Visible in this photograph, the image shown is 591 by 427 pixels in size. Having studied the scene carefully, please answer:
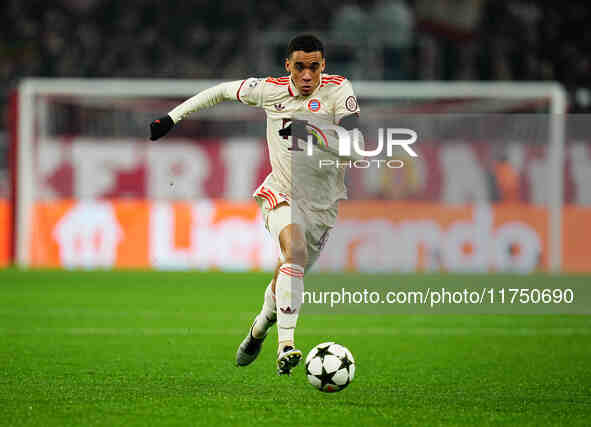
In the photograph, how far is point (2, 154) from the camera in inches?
591

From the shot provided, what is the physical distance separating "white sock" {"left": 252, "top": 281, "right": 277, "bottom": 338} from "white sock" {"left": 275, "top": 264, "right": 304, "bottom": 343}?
10.6 inches

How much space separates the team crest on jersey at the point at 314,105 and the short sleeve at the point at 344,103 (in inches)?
4.1

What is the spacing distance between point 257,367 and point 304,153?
1.32m

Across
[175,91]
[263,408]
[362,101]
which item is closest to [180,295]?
[175,91]

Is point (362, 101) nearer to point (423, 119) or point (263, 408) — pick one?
point (423, 119)

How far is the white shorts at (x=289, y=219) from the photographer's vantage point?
17.8ft

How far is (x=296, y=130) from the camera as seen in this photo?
5.44 meters

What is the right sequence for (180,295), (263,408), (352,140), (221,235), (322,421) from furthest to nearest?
1. (221,235)
2. (180,295)
3. (352,140)
4. (263,408)
5. (322,421)

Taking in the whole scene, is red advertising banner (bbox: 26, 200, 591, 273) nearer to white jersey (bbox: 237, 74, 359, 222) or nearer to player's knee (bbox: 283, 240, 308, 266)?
white jersey (bbox: 237, 74, 359, 222)

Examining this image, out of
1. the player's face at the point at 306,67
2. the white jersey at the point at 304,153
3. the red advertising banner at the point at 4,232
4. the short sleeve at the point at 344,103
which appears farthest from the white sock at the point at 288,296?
the red advertising banner at the point at 4,232

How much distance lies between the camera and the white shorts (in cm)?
542

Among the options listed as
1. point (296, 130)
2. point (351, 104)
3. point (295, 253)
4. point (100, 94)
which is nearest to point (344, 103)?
point (351, 104)

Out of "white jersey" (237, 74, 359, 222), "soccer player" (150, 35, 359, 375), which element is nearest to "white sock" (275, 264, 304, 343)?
"soccer player" (150, 35, 359, 375)

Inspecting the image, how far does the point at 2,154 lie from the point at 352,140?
10753 mm
